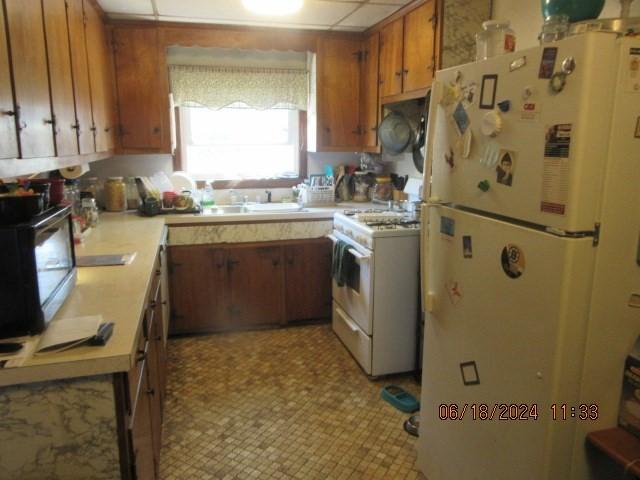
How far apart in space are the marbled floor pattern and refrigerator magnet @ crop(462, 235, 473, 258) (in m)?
1.08

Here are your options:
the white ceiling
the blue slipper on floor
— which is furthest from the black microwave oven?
the white ceiling

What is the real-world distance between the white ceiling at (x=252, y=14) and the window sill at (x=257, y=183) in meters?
1.20

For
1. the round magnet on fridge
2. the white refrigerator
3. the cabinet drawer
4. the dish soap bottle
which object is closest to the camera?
the white refrigerator

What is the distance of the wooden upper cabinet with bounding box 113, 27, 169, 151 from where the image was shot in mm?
3463

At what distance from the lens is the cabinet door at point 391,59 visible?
3.26 m

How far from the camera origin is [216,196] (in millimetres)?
4023

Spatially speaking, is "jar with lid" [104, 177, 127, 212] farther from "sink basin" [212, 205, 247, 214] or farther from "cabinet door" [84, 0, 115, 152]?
"sink basin" [212, 205, 247, 214]

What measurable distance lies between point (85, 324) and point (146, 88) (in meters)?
2.56

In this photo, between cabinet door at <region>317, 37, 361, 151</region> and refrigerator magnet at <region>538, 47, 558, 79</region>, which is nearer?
refrigerator magnet at <region>538, 47, 558, 79</region>

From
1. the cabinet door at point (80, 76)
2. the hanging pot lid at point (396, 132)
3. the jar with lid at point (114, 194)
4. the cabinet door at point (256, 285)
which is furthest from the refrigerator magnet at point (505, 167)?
the jar with lid at point (114, 194)

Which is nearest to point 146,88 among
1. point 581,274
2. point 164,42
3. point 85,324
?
point 164,42

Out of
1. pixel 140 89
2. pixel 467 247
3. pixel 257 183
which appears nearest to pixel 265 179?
pixel 257 183

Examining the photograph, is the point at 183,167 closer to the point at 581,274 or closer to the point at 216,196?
the point at 216,196

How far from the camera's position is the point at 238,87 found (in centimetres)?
386
